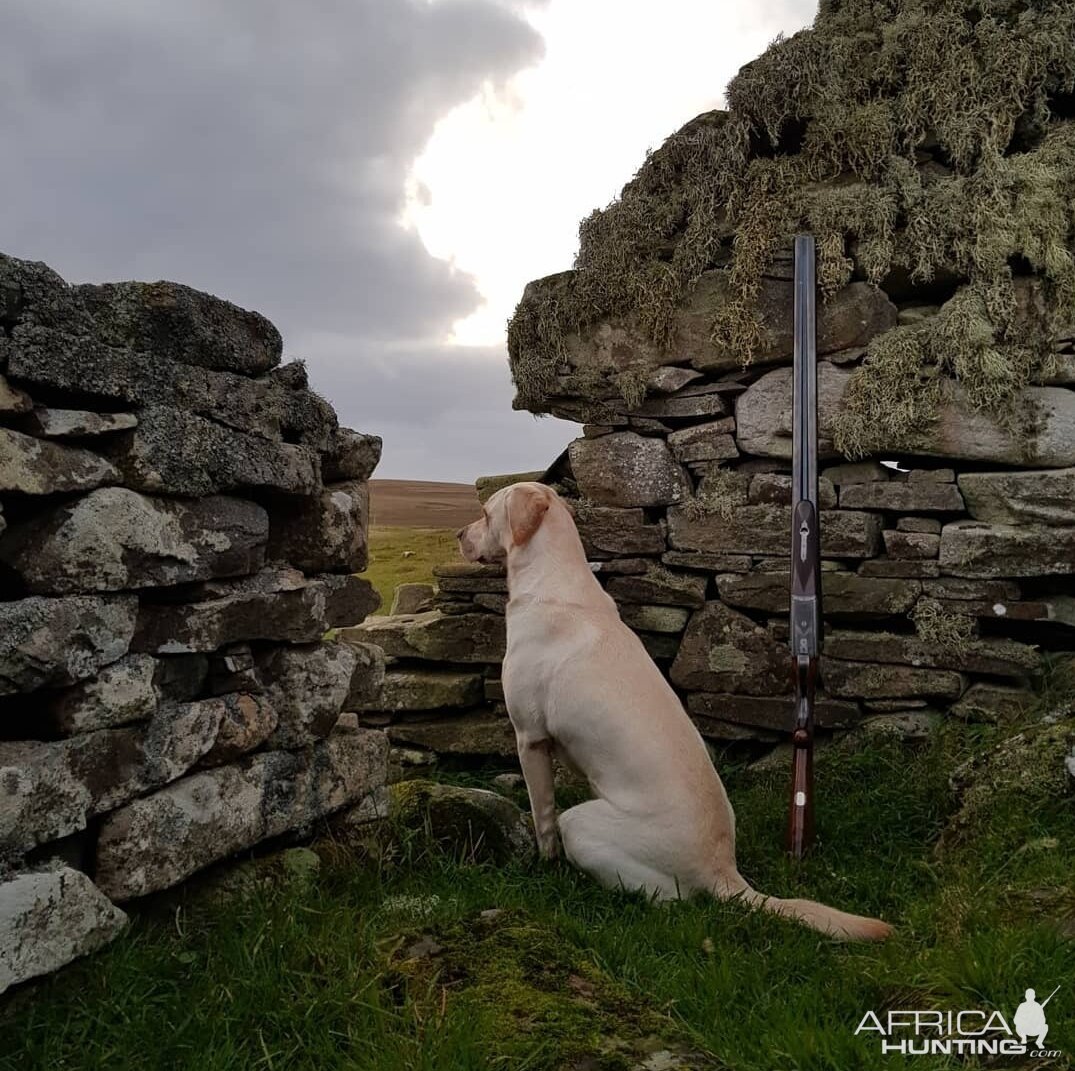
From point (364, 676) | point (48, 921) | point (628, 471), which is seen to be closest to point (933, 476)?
point (628, 471)

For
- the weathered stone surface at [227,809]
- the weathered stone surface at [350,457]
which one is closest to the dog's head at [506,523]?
the weathered stone surface at [350,457]

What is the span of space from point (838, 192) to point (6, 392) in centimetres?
506

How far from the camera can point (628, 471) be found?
661 centimetres

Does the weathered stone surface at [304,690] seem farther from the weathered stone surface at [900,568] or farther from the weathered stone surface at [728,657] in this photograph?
the weathered stone surface at [900,568]

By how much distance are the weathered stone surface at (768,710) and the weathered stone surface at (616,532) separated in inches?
40.4

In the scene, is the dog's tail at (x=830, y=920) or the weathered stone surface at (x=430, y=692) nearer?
the dog's tail at (x=830, y=920)

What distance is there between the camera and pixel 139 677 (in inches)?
125

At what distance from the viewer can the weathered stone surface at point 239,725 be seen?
3.48 metres

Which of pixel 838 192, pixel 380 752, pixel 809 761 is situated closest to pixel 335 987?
pixel 380 752

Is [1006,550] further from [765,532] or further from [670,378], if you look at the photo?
[670,378]

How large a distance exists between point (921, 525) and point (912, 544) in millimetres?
135

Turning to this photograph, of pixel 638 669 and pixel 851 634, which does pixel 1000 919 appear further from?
pixel 851 634

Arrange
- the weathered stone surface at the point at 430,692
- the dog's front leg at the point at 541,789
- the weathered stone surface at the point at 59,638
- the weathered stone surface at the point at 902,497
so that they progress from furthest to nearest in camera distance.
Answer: the weathered stone surface at the point at 430,692, the weathered stone surface at the point at 902,497, the dog's front leg at the point at 541,789, the weathered stone surface at the point at 59,638

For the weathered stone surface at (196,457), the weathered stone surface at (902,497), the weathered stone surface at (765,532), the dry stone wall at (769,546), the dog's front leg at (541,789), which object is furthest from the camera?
the weathered stone surface at (765,532)
